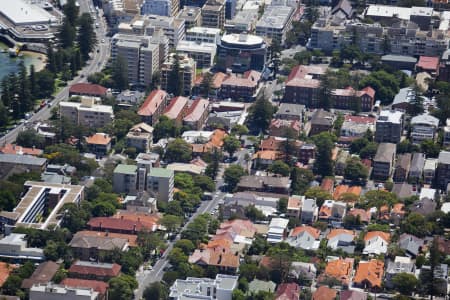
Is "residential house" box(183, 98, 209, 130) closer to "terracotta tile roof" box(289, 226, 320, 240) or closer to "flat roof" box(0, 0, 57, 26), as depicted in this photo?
"terracotta tile roof" box(289, 226, 320, 240)

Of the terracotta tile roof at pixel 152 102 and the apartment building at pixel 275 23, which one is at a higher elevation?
the apartment building at pixel 275 23

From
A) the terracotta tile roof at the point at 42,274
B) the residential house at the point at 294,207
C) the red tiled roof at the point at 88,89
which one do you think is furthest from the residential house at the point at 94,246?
the red tiled roof at the point at 88,89

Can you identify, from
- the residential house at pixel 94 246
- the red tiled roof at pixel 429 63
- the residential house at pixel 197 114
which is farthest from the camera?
the red tiled roof at pixel 429 63

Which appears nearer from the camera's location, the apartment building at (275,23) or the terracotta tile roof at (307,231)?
the terracotta tile roof at (307,231)

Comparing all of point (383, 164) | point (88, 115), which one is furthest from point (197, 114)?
point (383, 164)

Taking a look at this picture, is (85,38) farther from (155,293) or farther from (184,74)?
(155,293)

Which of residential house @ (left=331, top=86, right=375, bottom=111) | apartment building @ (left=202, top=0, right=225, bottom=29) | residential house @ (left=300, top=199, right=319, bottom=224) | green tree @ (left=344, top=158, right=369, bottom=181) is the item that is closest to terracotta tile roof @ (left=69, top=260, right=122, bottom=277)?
residential house @ (left=300, top=199, right=319, bottom=224)

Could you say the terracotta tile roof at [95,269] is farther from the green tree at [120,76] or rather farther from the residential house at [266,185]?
the green tree at [120,76]
